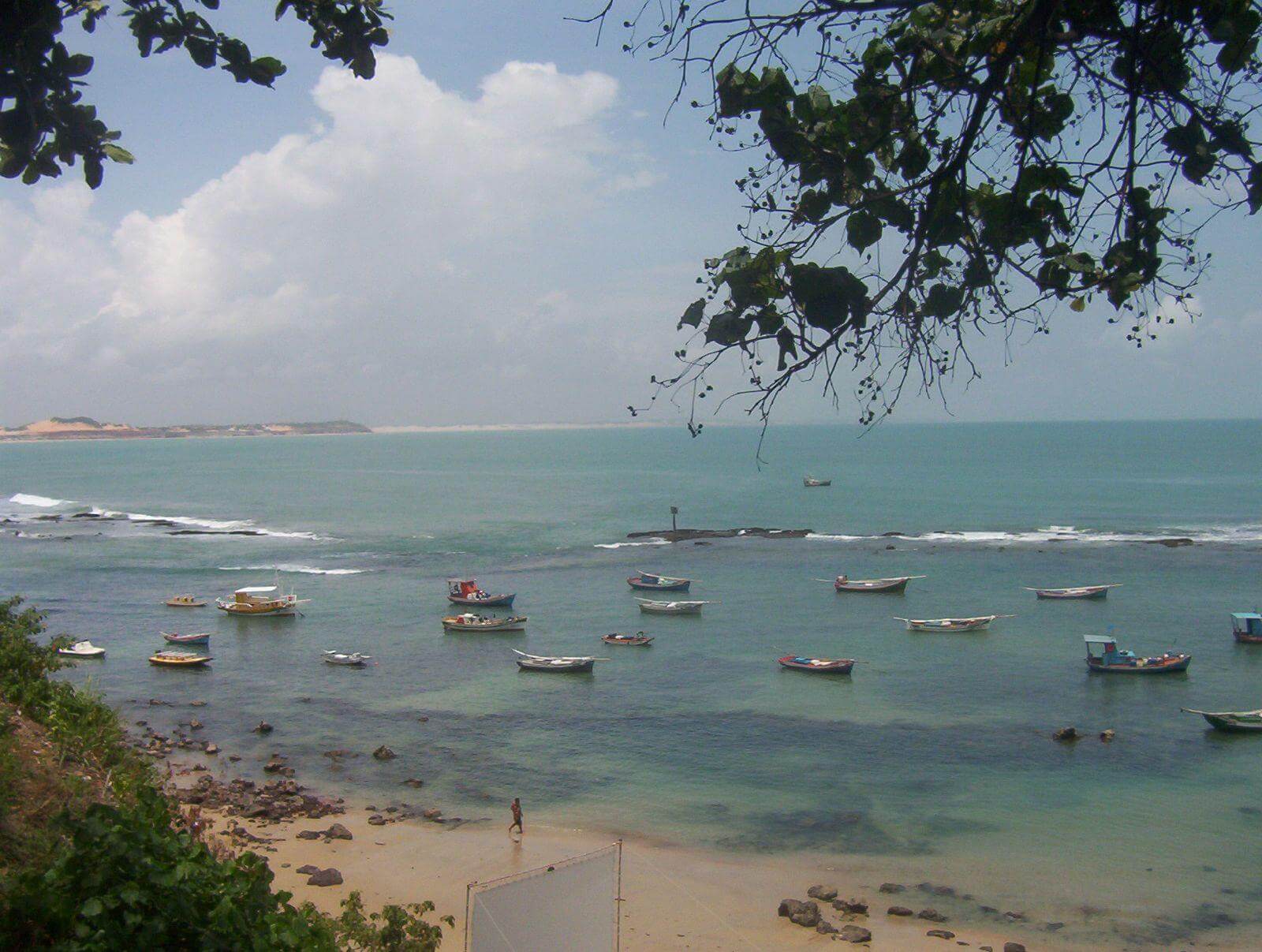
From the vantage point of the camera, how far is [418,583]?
4506 centimetres

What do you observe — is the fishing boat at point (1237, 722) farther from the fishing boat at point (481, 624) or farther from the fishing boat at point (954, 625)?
the fishing boat at point (481, 624)

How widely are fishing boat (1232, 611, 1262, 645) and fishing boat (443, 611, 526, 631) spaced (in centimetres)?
2372

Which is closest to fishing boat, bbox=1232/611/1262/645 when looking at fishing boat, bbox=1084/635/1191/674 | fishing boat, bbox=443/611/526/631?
fishing boat, bbox=1084/635/1191/674

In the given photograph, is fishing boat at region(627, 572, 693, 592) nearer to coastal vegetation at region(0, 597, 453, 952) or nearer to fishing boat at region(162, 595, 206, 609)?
fishing boat at region(162, 595, 206, 609)

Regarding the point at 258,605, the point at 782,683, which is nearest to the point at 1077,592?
the point at 782,683

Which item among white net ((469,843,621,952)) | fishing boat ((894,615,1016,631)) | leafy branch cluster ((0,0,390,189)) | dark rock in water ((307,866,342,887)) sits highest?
leafy branch cluster ((0,0,390,189))

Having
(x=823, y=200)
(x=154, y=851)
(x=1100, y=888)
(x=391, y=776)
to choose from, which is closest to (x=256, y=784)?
(x=391, y=776)

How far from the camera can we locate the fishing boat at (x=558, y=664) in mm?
29922

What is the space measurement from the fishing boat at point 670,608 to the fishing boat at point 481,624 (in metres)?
5.13

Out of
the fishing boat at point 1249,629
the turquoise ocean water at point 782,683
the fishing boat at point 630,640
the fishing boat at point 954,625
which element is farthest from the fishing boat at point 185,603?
the fishing boat at point 1249,629

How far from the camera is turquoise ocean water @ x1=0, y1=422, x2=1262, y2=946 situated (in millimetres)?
19031

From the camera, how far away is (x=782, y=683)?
28.8 metres

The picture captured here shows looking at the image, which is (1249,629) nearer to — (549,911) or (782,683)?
(782,683)

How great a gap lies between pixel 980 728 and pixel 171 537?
168ft
